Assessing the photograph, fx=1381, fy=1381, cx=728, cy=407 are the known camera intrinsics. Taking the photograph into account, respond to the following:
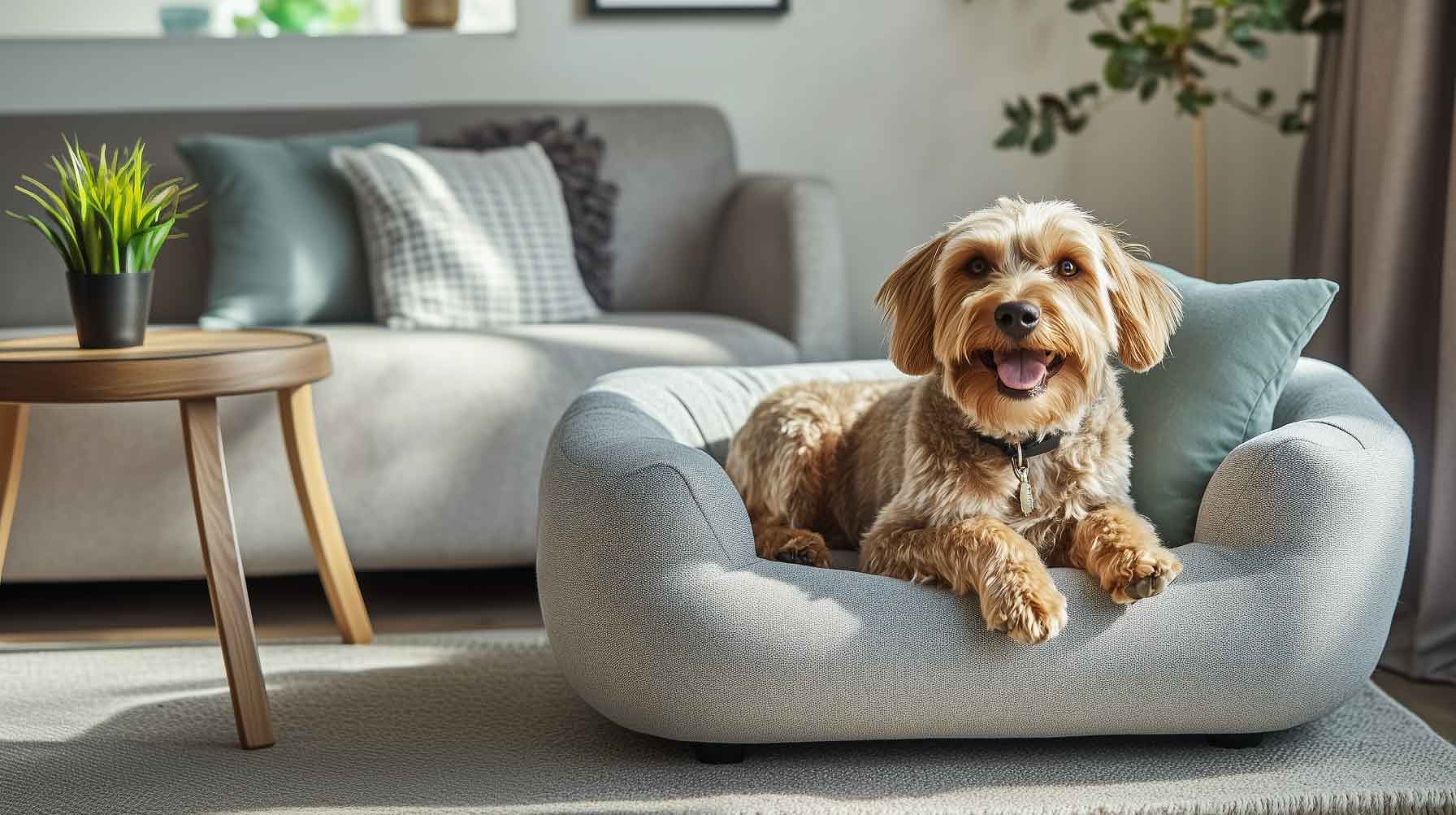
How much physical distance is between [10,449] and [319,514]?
0.58 meters

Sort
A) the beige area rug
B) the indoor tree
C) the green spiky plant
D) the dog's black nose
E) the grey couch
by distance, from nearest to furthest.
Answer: the dog's black nose, the beige area rug, the green spiky plant, the grey couch, the indoor tree

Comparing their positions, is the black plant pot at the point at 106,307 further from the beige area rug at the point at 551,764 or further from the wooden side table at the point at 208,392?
the beige area rug at the point at 551,764

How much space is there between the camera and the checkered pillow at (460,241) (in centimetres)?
333

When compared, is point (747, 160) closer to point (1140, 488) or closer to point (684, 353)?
point (684, 353)

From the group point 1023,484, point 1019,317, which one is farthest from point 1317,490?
point 1019,317

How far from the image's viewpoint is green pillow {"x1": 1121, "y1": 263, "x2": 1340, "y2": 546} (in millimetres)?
2262

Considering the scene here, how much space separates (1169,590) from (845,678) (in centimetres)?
48

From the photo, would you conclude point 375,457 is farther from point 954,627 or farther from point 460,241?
point 954,627

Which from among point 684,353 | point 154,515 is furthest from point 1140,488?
point 154,515

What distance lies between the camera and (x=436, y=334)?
3055 mm

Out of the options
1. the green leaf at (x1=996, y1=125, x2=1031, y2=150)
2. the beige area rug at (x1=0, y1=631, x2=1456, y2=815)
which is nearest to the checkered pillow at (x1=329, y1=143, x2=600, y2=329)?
the beige area rug at (x1=0, y1=631, x2=1456, y2=815)

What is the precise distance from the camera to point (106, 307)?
2.37 metres

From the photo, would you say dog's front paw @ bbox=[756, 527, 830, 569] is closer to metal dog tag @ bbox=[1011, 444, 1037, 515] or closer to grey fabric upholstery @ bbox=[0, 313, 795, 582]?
metal dog tag @ bbox=[1011, 444, 1037, 515]

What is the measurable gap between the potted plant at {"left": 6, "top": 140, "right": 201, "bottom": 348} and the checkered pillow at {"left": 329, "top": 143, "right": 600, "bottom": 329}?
3.07 feet
